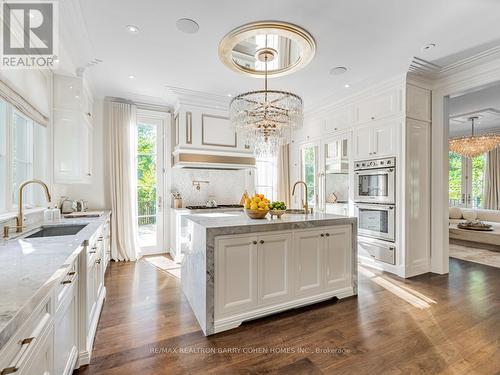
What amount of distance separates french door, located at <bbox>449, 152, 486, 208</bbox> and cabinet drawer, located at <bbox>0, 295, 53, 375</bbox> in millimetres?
9751

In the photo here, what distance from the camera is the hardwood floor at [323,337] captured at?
1.83 meters

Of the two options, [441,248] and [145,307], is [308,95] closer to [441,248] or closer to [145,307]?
[441,248]

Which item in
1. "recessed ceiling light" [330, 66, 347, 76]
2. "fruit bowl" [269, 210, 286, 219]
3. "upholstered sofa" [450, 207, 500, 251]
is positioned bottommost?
"upholstered sofa" [450, 207, 500, 251]

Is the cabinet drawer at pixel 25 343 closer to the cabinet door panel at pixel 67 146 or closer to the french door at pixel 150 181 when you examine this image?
the cabinet door panel at pixel 67 146

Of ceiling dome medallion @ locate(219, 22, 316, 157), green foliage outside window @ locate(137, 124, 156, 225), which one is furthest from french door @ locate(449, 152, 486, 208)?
green foliage outside window @ locate(137, 124, 156, 225)

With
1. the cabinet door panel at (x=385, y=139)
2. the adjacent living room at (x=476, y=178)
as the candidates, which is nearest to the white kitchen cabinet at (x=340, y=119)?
the cabinet door panel at (x=385, y=139)

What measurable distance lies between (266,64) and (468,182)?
7.82 metres

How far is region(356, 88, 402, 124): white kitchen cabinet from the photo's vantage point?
364cm

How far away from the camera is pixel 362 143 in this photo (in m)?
4.09

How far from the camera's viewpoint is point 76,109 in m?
3.31

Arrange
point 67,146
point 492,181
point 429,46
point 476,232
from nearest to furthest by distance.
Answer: point 429,46 < point 67,146 < point 476,232 < point 492,181

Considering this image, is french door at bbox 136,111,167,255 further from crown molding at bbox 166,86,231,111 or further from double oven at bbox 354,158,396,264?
double oven at bbox 354,158,396,264

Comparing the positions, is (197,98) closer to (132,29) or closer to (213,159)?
(213,159)

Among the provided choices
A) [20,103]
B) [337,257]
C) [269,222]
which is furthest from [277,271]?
[20,103]
